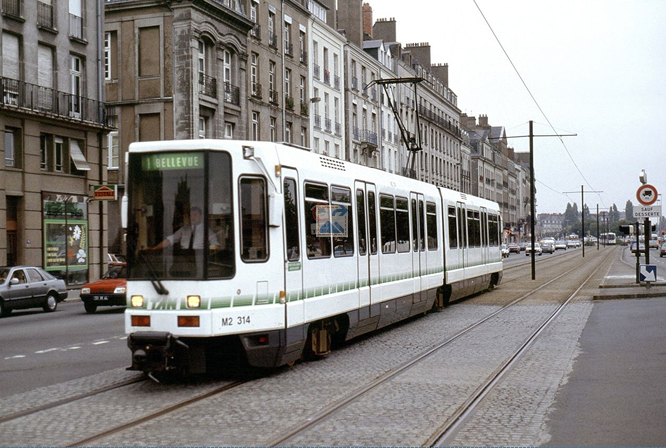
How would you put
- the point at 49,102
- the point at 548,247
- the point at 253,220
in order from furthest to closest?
the point at 548,247, the point at 49,102, the point at 253,220

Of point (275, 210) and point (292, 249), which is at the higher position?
point (275, 210)

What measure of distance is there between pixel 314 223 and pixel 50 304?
1563cm

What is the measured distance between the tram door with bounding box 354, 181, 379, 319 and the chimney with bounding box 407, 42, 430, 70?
76214 millimetres

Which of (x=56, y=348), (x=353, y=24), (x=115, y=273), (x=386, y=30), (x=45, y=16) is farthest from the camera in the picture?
(x=386, y=30)

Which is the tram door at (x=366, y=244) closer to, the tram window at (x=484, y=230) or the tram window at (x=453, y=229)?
the tram window at (x=453, y=229)

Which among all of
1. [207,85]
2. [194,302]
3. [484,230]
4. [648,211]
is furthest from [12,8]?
[194,302]

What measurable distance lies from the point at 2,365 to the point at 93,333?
474cm

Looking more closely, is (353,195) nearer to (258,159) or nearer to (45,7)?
(258,159)

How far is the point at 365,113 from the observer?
66.5 metres

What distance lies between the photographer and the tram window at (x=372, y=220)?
571 inches

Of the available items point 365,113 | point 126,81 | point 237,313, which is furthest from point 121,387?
point 365,113

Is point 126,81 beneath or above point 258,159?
above

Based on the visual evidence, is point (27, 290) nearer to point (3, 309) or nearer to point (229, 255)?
point (3, 309)

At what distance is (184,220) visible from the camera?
1020 centimetres
